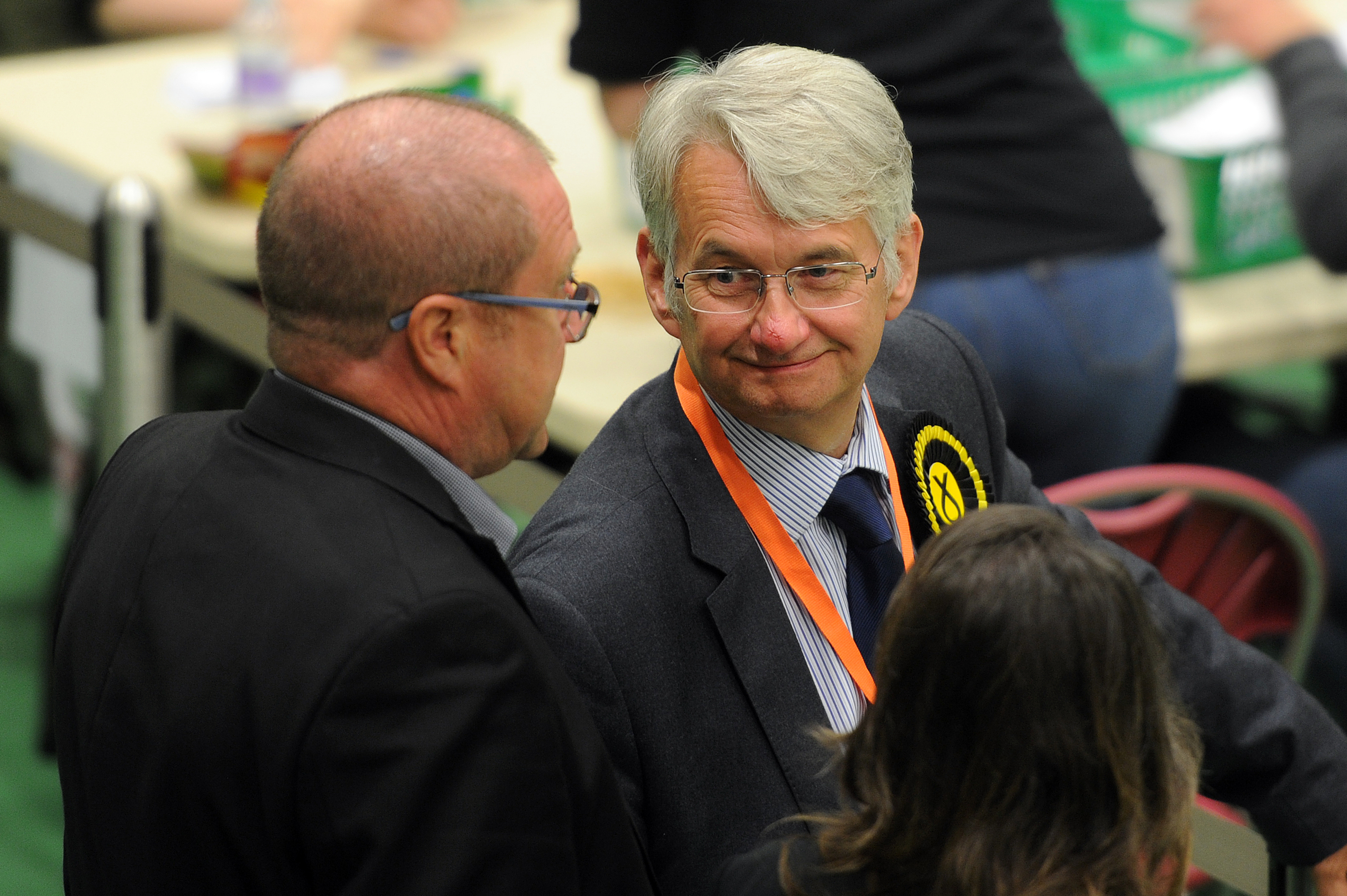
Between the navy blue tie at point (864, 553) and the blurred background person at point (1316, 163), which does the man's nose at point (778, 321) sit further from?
the blurred background person at point (1316, 163)

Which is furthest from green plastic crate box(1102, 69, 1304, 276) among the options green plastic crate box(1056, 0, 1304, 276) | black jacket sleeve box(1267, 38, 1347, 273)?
black jacket sleeve box(1267, 38, 1347, 273)

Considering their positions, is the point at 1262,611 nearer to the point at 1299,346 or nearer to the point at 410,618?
the point at 1299,346

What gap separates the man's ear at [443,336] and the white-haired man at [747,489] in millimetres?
226

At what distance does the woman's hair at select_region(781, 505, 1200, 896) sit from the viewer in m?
1.01

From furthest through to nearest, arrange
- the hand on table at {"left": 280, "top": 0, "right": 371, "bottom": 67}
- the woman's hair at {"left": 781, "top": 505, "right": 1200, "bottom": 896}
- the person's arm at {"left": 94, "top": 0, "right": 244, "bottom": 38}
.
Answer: the person's arm at {"left": 94, "top": 0, "right": 244, "bottom": 38}
the hand on table at {"left": 280, "top": 0, "right": 371, "bottom": 67}
the woman's hair at {"left": 781, "top": 505, "right": 1200, "bottom": 896}

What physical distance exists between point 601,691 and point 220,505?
372 millimetres

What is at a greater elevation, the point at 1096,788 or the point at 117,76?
the point at 1096,788

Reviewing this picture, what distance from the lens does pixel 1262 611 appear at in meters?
2.23

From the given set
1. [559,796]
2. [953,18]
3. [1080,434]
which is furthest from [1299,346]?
[559,796]

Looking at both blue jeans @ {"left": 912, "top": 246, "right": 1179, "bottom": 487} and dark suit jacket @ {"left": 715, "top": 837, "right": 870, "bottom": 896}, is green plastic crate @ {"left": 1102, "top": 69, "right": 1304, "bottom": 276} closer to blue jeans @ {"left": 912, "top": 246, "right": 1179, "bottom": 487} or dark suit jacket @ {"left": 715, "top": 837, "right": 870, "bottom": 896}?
blue jeans @ {"left": 912, "top": 246, "right": 1179, "bottom": 487}

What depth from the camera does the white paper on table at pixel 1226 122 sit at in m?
2.84

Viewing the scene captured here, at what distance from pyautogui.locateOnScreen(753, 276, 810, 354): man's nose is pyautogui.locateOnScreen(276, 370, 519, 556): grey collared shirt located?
0.96ft

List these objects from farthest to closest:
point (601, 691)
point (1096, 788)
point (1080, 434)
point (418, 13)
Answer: point (418, 13) < point (1080, 434) < point (601, 691) < point (1096, 788)

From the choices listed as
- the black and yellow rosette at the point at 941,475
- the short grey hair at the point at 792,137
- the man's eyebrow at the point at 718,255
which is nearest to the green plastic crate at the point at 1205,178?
the black and yellow rosette at the point at 941,475
